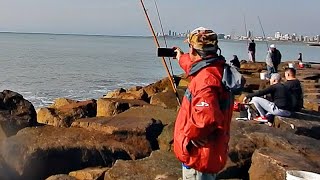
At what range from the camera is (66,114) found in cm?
929

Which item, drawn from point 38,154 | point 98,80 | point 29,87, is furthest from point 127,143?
point 98,80

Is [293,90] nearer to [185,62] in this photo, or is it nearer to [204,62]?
[185,62]

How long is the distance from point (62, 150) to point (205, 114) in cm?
392

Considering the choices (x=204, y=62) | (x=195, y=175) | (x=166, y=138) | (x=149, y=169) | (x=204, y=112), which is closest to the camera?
(x=204, y=112)

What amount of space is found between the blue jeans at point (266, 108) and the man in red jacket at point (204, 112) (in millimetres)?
4583

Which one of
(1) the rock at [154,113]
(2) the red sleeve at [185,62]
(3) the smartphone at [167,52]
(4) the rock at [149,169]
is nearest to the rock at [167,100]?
(1) the rock at [154,113]

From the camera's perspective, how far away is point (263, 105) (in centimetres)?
765

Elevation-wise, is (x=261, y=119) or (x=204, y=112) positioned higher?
(x=204, y=112)

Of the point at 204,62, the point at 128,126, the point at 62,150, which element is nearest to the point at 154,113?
the point at 128,126

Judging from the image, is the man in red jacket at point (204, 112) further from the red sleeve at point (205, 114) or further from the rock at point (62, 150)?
the rock at point (62, 150)

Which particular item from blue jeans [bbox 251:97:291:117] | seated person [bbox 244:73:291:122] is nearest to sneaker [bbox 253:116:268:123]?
seated person [bbox 244:73:291:122]

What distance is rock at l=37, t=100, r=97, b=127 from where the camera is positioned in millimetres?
9078

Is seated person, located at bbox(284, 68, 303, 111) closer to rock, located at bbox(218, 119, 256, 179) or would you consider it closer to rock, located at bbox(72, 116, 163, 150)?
rock, located at bbox(218, 119, 256, 179)

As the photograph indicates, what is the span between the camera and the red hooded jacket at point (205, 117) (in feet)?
9.51
